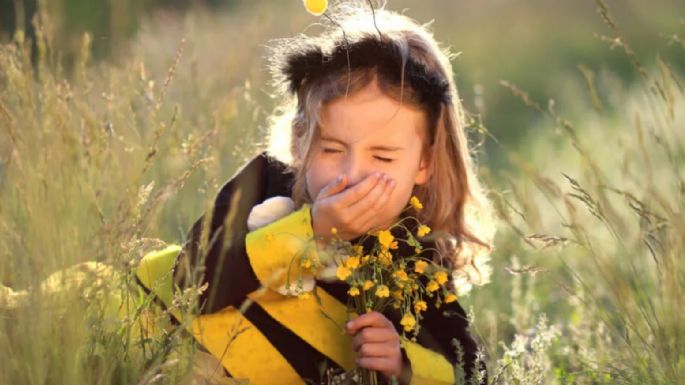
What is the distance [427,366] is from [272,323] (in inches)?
16.5

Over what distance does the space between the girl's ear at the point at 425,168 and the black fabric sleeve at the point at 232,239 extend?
0.36m

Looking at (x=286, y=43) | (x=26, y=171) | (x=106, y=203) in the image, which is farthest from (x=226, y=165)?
(x=26, y=171)

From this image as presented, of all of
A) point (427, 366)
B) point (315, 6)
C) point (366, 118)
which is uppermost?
point (315, 6)

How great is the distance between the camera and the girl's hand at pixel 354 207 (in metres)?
2.77

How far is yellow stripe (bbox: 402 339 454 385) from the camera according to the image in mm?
2971

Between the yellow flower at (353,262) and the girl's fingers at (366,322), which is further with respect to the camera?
the girl's fingers at (366,322)

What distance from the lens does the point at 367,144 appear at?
2.99 metres

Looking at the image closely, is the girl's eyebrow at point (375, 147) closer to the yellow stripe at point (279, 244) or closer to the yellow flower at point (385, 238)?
the yellow stripe at point (279, 244)

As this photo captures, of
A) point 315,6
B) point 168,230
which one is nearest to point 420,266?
point 315,6

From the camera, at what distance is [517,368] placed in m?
2.91

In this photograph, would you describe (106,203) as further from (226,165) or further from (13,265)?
(13,265)

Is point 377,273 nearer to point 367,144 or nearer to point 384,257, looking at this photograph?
point 384,257

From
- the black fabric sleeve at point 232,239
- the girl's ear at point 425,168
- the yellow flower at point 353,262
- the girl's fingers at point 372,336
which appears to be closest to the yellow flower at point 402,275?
the yellow flower at point 353,262

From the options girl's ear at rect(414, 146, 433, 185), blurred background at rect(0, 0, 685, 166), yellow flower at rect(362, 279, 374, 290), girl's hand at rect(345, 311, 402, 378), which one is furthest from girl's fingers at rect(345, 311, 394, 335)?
blurred background at rect(0, 0, 685, 166)
